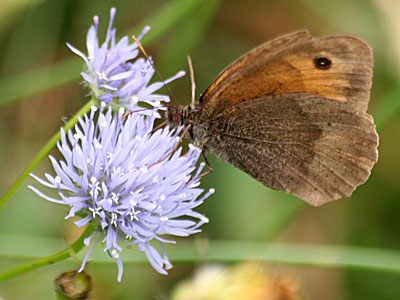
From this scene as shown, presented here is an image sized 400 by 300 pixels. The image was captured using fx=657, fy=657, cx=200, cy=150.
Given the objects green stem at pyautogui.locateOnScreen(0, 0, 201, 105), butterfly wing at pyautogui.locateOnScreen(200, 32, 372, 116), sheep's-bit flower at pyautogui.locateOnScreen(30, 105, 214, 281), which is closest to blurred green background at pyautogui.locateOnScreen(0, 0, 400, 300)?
green stem at pyautogui.locateOnScreen(0, 0, 201, 105)

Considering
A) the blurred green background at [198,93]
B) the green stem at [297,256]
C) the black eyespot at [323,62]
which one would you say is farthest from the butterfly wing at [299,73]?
the blurred green background at [198,93]

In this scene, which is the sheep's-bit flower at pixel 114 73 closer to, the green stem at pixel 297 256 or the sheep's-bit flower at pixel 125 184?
the sheep's-bit flower at pixel 125 184

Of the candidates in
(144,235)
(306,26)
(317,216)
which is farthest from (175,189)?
(306,26)

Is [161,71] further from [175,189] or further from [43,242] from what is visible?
[175,189]

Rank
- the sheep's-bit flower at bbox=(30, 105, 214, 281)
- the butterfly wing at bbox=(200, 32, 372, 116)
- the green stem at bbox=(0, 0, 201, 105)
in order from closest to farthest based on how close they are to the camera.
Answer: the sheep's-bit flower at bbox=(30, 105, 214, 281)
the butterfly wing at bbox=(200, 32, 372, 116)
the green stem at bbox=(0, 0, 201, 105)

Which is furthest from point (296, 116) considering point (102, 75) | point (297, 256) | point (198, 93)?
point (198, 93)

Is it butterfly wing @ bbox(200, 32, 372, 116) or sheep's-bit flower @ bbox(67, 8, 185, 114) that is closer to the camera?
sheep's-bit flower @ bbox(67, 8, 185, 114)

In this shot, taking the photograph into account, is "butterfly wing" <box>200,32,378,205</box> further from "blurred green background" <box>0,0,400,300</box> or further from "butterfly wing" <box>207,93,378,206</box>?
"blurred green background" <box>0,0,400,300</box>
